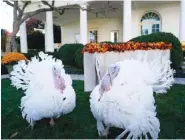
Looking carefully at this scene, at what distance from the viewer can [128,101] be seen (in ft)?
11.4

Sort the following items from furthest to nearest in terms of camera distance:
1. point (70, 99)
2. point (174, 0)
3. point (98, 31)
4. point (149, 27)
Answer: point (98, 31)
point (149, 27)
point (174, 0)
point (70, 99)

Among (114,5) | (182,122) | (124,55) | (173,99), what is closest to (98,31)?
(114,5)

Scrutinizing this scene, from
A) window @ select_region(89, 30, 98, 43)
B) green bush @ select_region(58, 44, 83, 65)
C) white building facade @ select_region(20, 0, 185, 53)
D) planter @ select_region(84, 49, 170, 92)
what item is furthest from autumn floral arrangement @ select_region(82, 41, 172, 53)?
window @ select_region(89, 30, 98, 43)

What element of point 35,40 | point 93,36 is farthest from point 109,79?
point 35,40

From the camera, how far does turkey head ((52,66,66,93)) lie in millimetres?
4464

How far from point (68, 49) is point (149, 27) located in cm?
816

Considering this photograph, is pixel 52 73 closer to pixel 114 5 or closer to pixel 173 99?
pixel 173 99

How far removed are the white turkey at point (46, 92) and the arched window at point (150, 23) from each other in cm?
1667

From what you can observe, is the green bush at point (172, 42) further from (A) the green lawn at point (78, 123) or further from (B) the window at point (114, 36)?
(B) the window at point (114, 36)

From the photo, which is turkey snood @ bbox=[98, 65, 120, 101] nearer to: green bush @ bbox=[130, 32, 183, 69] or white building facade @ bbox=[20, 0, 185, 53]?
green bush @ bbox=[130, 32, 183, 69]

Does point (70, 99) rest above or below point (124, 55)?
below

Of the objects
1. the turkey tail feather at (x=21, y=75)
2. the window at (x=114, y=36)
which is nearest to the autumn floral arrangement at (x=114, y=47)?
the turkey tail feather at (x=21, y=75)

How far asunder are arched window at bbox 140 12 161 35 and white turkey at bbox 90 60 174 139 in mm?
17313

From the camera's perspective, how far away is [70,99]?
4539 millimetres
